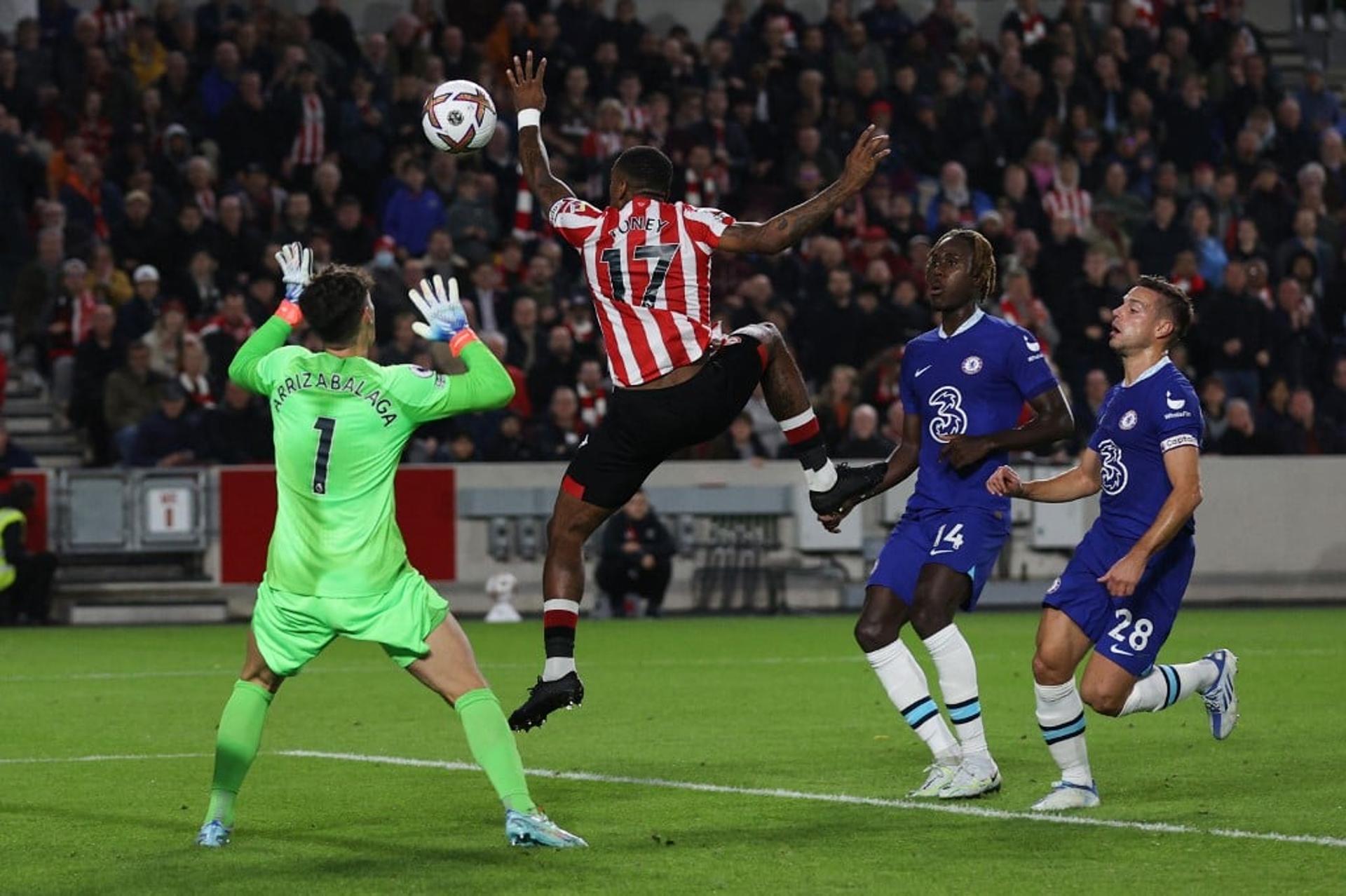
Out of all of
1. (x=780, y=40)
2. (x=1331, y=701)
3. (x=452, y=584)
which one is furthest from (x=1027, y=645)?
(x=780, y=40)

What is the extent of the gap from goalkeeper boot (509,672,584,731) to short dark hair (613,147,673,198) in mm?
2045

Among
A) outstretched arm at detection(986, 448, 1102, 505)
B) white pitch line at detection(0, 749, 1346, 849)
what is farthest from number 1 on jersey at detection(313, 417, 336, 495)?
outstretched arm at detection(986, 448, 1102, 505)

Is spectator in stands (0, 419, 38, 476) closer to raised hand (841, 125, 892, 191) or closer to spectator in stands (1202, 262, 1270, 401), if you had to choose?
spectator in stands (1202, 262, 1270, 401)

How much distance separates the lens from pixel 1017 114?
26453 millimetres

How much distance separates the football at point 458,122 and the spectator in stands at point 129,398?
1100 cm

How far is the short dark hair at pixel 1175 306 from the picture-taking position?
349 inches

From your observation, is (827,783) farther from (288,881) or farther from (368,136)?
(368,136)

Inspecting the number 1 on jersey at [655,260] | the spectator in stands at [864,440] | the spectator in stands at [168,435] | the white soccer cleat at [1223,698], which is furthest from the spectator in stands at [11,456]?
the white soccer cleat at [1223,698]

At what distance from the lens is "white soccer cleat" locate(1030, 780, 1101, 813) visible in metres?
8.69

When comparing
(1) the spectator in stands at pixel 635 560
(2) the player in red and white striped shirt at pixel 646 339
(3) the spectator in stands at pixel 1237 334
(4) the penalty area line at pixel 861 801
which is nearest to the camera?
(4) the penalty area line at pixel 861 801

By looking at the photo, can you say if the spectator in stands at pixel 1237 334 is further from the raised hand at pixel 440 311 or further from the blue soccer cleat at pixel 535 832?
the blue soccer cleat at pixel 535 832

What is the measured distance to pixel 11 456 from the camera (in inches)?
817

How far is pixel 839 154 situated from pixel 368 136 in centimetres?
538

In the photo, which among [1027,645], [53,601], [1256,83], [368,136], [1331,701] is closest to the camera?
[1331,701]
